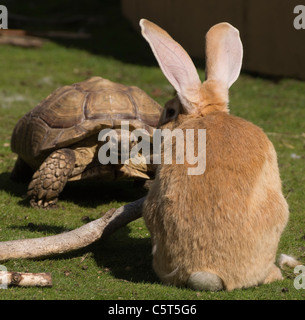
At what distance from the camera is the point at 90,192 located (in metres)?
8.00

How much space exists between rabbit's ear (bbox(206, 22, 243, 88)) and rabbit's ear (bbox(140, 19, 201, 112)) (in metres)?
0.26

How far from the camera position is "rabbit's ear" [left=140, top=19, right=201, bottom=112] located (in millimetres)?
5055

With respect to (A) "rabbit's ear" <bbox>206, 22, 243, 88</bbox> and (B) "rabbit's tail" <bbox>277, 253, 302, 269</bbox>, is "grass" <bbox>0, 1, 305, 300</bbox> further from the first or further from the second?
(A) "rabbit's ear" <bbox>206, 22, 243, 88</bbox>

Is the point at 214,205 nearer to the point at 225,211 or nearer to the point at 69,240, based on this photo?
the point at 225,211

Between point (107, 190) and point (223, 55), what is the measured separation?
326cm

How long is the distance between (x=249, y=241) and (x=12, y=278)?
177cm

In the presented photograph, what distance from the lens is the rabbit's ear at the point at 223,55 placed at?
5.27 metres

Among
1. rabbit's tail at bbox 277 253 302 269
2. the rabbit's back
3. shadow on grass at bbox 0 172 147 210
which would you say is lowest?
shadow on grass at bbox 0 172 147 210

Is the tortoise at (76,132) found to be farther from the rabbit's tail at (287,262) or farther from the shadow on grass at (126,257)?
the rabbit's tail at (287,262)

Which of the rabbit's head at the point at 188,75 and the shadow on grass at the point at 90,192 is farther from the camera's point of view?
the shadow on grass at the point at 90,192

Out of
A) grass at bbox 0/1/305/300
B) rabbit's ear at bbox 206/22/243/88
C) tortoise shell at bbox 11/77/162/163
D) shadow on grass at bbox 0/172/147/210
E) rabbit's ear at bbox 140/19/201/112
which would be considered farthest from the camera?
shadow on grass at bbox 0/172/147/210

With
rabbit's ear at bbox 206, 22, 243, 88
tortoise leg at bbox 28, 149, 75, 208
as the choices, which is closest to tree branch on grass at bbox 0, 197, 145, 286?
rabbit's ear at bbox 206, 22, 243, 88

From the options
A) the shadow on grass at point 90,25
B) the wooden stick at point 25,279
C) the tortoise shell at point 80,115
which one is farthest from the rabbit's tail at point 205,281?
the shadow on grass at point 90,25

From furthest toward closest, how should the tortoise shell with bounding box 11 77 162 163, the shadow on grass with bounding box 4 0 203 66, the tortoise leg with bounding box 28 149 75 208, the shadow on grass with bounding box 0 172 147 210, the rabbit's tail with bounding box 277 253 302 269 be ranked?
the shadow on grass with bounding box 4 0 203 66
the shadow on grass with bounding box 0 172 147 210
the tortoise shell with bounding box 11 77 162 163
the tortoise leg with bounding box 28 149 75 208
the rabbit's tail with bounding box 277 253 302 269
